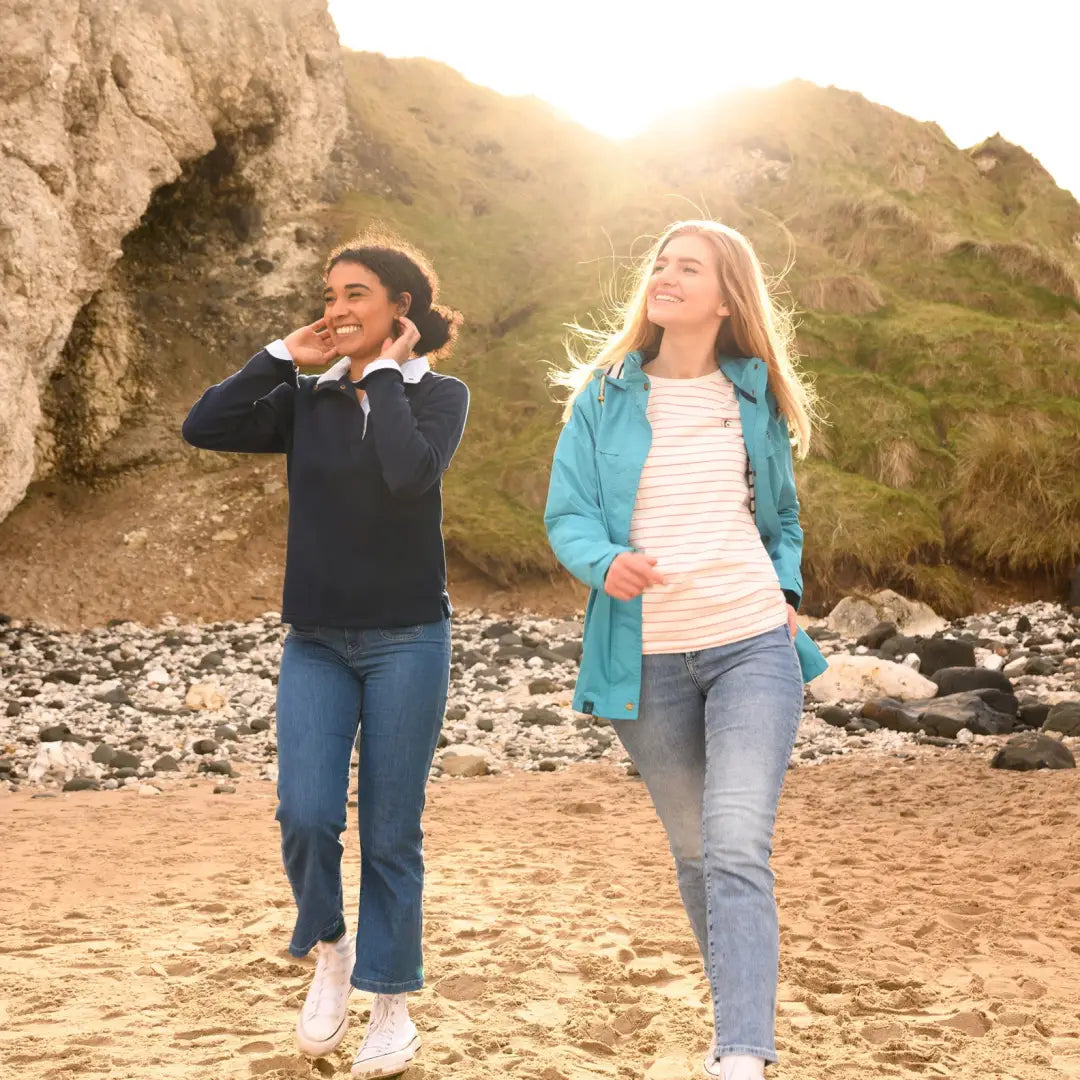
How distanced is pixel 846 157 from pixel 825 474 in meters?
16.6

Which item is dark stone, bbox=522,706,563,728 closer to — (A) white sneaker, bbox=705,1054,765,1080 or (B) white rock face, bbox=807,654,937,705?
(B) white rock face, bbox=807,654,937,705

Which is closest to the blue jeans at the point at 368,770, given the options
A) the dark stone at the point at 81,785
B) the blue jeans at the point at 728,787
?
the blue jeans at the point at 728,787

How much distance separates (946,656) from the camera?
13070mm

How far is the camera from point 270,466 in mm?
20062

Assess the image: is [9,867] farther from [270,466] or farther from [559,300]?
[559,300]

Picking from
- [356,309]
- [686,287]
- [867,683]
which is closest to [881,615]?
[867,683]

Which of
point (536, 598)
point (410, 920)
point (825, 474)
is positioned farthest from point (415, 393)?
point (825, 474)

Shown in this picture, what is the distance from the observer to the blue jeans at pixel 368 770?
11.6 ft

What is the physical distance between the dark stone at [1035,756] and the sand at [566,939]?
0.22 m

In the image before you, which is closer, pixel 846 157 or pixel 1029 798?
pixel 1029 798

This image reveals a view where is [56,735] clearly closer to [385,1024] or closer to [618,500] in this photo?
[385,1024]

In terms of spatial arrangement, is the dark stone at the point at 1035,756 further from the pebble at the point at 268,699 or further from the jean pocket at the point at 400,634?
the jean pocket at the point at 400,634

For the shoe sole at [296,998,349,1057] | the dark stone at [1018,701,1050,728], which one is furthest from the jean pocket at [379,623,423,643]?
the dark stone at [1018,701,1050,728]

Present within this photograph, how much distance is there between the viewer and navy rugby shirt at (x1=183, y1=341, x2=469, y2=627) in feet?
11.6
